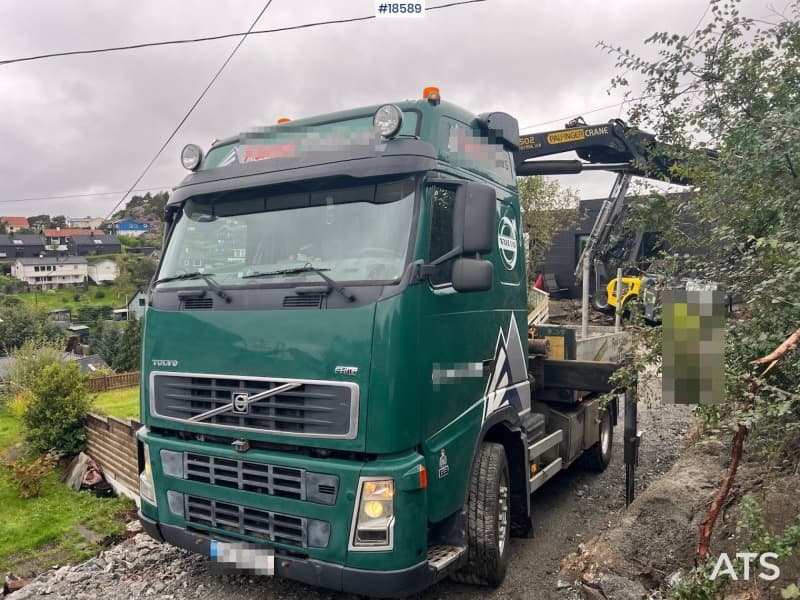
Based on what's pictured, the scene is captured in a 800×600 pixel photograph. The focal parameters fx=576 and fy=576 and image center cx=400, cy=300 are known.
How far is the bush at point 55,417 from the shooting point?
35.4 feet

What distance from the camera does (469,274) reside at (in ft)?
11.7

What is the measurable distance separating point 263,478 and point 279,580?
136 centimetres

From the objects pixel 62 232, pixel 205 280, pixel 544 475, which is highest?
pixel 62 232

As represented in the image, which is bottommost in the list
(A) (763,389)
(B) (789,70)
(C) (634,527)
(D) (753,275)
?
(C) (634,527)

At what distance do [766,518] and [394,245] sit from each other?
2.91 meters

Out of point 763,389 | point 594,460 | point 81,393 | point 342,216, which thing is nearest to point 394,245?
point 342,216

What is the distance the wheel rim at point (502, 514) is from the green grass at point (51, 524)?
4.83 meters

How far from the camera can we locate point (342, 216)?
3.69 metres

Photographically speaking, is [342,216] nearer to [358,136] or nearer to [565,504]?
[358,136]

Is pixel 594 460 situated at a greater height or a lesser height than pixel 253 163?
lesser

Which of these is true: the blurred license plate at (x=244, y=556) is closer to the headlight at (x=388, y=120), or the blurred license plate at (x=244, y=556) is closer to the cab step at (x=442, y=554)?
the cab step at (x=442, y=554)

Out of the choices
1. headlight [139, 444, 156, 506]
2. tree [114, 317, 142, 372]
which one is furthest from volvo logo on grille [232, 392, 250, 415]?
tree [114, 317, 142, 372]

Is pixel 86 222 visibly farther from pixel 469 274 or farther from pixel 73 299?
pixel 469 274

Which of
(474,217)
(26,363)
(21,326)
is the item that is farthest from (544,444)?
(21,326)
